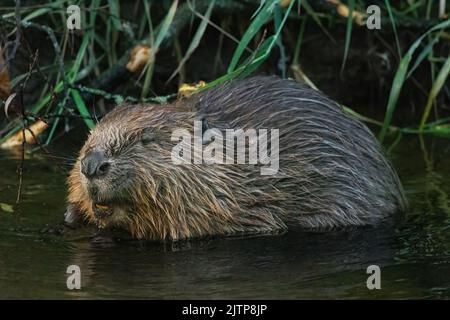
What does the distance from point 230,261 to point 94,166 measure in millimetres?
570

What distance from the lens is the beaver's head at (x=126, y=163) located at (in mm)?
3742

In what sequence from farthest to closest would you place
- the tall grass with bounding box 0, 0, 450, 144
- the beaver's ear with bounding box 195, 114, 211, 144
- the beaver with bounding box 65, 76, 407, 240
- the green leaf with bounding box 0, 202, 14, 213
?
1. the tall grass with bounding box 0, 0, 450, 144
2. the green leaf with bounding box 0, 202, 14, 213
3. the beaver's ear with bounding box 195, 114, 211, 144
4. the beaver with bounding box 65, 76, 407, 240

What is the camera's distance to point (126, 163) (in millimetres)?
3818

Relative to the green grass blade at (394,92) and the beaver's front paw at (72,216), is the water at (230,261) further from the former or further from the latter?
the green grass blade at (394,92)

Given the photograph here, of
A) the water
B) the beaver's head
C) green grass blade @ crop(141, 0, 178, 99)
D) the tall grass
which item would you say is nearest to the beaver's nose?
the beaver's head

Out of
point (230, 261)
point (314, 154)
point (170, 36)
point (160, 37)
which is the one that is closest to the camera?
point (230, 261)

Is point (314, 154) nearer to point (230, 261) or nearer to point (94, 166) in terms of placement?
point (230, 261)

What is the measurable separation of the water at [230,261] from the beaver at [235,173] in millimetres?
80

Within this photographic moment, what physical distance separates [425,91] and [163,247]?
266 cm

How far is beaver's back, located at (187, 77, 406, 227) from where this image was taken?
4.09m

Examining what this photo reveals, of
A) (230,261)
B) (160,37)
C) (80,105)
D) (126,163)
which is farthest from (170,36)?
(230,261)

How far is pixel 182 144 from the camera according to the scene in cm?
397

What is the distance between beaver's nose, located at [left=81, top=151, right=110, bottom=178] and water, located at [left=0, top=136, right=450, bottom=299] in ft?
0.89

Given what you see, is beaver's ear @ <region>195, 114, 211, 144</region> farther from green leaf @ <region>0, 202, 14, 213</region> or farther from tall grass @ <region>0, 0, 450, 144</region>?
green leaf @ <region>0, 202, 14, 213</region>
